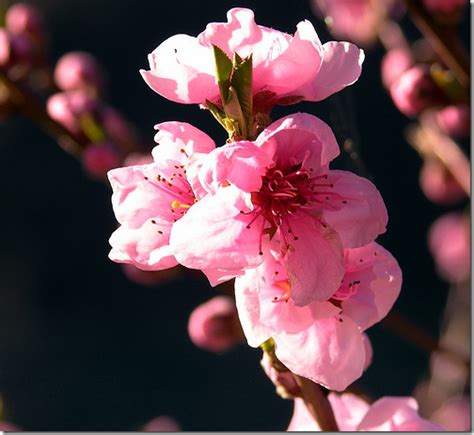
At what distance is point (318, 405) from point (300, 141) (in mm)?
221

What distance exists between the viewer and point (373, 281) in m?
0.58

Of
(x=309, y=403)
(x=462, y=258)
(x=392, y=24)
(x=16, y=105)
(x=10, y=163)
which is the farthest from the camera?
(x=10, y=163)

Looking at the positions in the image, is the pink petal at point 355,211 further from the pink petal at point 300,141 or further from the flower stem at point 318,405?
the flower stem at point 318,405

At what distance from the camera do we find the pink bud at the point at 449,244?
5.52ft

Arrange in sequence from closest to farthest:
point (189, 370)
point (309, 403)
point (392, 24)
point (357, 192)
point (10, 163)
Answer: point (357, 192), point (309, 403), point (392, 24), point (189, 370), point (10, 163)

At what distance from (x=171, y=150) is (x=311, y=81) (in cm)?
11

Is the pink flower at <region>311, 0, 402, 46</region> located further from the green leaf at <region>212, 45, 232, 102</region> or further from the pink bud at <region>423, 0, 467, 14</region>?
the green leaf at <region>212, 45, 232, 102</region>

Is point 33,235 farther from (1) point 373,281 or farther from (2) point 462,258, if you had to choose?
(1) point 373,281

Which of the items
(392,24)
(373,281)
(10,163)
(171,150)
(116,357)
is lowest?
(116,357)

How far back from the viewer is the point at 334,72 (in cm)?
55

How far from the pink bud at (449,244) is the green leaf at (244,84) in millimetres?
1184

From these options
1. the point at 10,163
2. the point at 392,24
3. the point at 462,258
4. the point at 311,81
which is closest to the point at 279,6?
the point at 311,81

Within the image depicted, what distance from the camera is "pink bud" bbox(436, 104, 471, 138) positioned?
1.05 metres

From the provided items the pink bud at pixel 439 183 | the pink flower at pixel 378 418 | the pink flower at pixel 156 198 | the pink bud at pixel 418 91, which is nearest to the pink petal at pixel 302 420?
the pink flower at pixel 378 418
